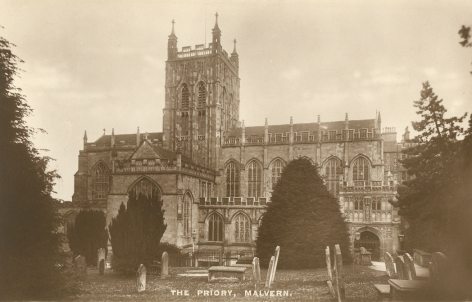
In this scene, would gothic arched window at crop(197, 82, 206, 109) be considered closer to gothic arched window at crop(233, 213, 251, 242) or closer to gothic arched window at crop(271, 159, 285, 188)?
gothic arched window at crop(271, 159, 285, 188)

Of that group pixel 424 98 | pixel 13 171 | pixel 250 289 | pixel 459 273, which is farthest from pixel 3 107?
pixel 424 98

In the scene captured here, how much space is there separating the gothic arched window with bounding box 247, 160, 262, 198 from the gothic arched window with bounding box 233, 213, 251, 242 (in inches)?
234

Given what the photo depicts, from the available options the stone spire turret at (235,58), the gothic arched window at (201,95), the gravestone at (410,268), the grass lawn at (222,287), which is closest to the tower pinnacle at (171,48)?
the gothic arched window at (201,95)

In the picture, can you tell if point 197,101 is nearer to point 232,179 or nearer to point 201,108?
point 201,108

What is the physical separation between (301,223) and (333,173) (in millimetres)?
21141

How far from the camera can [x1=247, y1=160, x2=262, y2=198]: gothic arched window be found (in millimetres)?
43844

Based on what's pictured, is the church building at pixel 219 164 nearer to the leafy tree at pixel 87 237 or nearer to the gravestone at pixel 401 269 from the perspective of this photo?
the leafy tree at pixel 87 237

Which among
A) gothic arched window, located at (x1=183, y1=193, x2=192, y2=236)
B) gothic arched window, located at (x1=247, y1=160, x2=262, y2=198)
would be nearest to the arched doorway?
gothic arched window, located at (x1=247, y1=160, x2=262, y2=198)

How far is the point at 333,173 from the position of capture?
4188 cm

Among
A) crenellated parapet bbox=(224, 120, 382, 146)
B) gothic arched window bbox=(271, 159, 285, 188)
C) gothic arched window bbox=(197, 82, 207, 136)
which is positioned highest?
gothic arched window bbox=(197, 82, 207, 136)

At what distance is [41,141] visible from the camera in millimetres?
15516

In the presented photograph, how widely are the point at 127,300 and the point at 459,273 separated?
27.2 feet

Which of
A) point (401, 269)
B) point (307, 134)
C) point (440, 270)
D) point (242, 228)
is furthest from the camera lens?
point (307, 134)

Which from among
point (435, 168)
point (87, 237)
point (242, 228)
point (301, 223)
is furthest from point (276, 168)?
point (435, 168)
